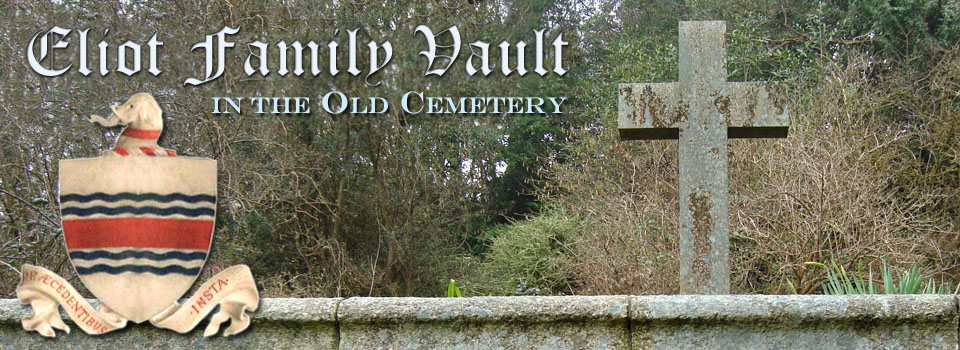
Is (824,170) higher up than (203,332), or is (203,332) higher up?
(824,170)

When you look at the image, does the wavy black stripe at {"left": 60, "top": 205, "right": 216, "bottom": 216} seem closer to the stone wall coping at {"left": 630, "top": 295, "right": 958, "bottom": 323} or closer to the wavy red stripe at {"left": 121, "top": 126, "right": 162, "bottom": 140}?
the wavy red stripe at {"left": 121, "top": 126, "right": 162, "bottom": 140}

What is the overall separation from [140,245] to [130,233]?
0.05 m

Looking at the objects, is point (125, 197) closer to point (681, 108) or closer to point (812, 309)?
point (812, 309)

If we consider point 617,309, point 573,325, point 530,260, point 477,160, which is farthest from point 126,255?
point 477,160

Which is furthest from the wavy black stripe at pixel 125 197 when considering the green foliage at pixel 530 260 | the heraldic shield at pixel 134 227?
the green foliage at pixel 530 260

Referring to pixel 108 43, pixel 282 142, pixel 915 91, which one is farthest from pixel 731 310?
pixel 915 91

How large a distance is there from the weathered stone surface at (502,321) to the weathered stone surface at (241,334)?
8cm

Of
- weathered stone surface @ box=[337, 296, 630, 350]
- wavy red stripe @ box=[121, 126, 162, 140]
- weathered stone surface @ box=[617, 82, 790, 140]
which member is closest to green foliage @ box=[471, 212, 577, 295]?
weathered stone surface @ box=[617, 82, 790, 140]

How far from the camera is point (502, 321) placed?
2.44 meters

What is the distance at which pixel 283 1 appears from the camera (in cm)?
891

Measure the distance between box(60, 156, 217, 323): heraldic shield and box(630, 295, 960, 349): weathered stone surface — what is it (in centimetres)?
132

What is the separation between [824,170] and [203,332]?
5.47 metres

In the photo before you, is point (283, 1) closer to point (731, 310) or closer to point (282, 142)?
point (282, 142)

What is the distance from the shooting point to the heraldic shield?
2.45 meters
